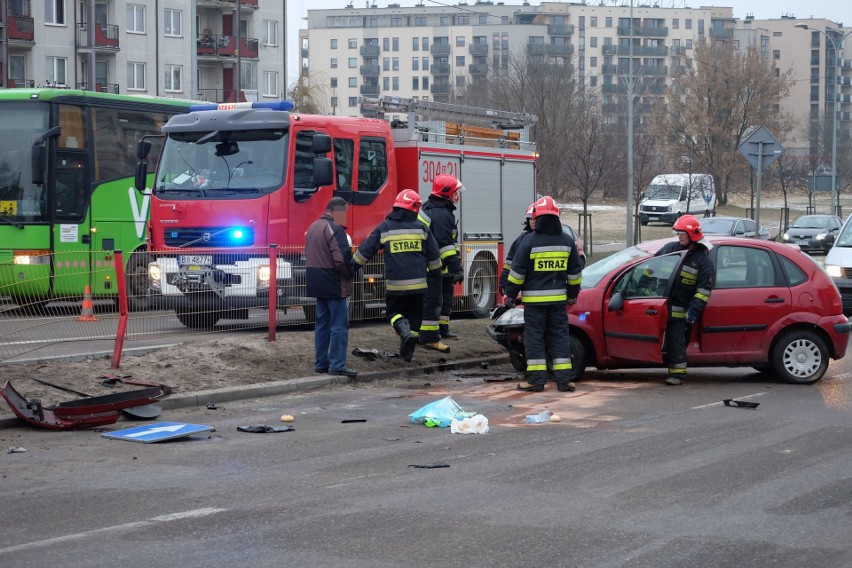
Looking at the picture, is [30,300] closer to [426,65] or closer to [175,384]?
[175,384]

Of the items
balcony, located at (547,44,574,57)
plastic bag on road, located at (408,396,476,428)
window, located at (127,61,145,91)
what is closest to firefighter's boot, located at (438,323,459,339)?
plastic bag on road, located at (408,396,476,428)

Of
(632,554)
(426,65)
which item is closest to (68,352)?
(632,554)

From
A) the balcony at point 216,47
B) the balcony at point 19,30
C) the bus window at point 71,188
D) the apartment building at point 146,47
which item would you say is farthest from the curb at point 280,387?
the balcony at point 216,47

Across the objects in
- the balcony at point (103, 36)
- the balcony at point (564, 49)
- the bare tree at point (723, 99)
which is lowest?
the bare tree at point (723, 99)

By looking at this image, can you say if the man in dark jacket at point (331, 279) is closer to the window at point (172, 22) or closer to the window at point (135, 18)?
the window at point (135, 18)

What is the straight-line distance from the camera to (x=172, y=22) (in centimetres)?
6444

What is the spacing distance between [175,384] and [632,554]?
21.1ft

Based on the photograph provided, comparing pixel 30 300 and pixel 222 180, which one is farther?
pixel 222 180

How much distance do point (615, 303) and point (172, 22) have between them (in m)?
56.4

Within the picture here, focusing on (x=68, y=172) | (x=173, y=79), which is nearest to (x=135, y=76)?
(x=173, y=79)

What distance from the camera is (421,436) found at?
9.45 metres

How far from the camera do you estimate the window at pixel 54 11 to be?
57.6 meters

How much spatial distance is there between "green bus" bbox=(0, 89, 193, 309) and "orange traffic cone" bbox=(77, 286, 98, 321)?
24.1 ft

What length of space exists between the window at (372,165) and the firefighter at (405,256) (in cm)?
371
